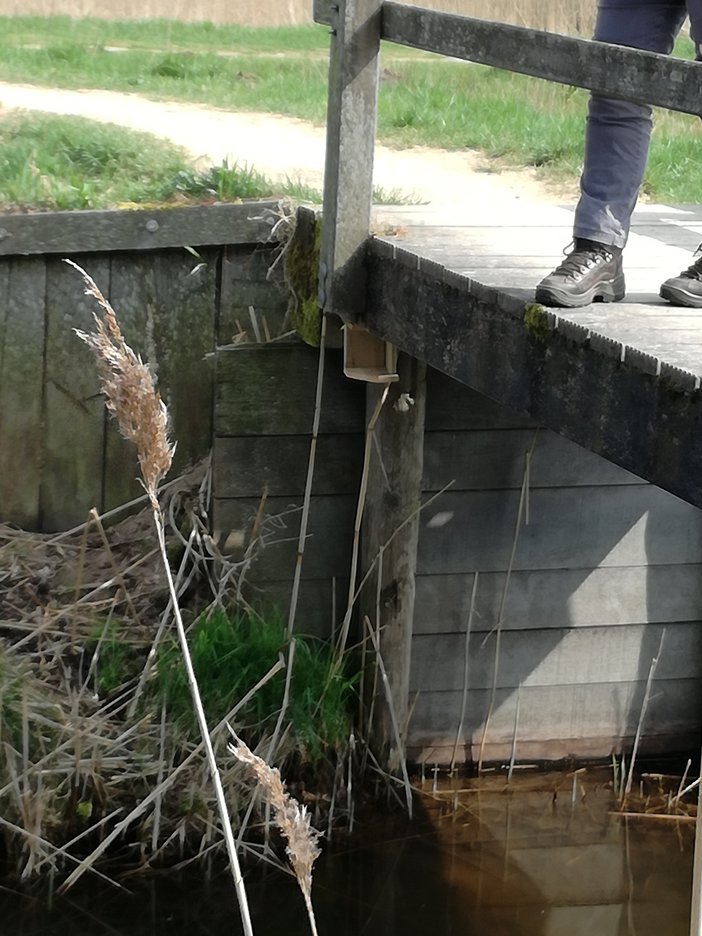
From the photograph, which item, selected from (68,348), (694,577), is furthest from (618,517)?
(68,348)

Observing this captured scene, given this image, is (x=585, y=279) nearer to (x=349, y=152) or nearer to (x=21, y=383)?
(x=349, y=152)

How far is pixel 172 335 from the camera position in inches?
197

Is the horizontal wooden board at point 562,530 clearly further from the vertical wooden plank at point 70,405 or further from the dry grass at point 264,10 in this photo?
the dry grass at point 264,10

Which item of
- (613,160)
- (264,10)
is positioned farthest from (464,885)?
(264,10)

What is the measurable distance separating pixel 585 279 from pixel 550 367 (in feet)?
0.83

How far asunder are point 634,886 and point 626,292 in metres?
2.32

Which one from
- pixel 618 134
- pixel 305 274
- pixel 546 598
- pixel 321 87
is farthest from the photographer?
pixel 321 87

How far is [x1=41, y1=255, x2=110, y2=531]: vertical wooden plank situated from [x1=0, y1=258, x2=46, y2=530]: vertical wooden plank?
0.09 ft

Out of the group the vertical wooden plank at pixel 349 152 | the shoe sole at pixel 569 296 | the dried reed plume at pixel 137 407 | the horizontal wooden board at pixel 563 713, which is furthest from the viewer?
the horizontal wooden board at pixel 563 713

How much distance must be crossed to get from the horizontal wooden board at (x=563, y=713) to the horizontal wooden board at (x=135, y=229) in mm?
1772

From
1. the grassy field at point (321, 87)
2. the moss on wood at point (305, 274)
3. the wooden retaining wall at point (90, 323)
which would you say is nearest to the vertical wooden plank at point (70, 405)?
the wooden retaining wall at point (90, 323)

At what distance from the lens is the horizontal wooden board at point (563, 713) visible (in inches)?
212

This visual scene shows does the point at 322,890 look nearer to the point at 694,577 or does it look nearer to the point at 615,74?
the point at 694,577

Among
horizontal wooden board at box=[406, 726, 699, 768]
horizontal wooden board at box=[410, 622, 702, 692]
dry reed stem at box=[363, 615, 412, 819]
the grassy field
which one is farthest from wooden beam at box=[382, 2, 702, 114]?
the grassy field
